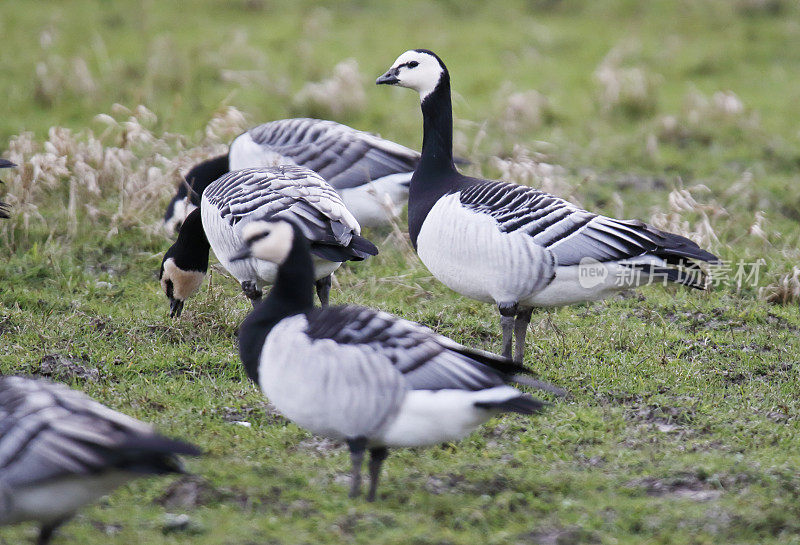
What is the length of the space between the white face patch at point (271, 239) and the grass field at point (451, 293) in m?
1.09

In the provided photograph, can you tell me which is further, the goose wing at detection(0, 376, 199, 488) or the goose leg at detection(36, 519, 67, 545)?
the goose leg at detection(36, 519, 67, 545)

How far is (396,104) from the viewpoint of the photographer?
11828 millimetres

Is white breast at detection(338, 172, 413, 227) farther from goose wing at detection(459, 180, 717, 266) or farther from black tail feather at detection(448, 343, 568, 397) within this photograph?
black tail feather at detection(448, 343, 568, 397)

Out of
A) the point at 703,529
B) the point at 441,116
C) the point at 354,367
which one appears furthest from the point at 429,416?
the point at 441,116

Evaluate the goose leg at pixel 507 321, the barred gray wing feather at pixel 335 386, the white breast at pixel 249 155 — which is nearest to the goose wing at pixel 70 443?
the barred gray wing feather at pixel 335 386

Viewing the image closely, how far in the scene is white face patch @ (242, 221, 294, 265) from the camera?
4770mm

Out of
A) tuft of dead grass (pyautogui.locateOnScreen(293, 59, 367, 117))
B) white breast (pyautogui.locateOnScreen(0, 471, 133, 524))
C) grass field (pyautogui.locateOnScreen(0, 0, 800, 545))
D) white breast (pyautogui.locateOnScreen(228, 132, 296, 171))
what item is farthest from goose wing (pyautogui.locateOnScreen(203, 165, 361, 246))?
tuft of dead grass (pyautogui.locateOnScreen(293, 59, 367, 117))

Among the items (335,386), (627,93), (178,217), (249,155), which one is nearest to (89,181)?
(178,217)

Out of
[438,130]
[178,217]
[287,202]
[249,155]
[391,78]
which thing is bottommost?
[178,217]

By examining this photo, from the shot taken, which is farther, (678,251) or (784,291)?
(784,291)

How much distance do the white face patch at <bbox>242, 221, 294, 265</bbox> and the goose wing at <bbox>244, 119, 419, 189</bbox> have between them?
3.15m

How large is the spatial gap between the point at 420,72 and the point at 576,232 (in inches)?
68.8

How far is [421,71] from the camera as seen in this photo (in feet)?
22.2

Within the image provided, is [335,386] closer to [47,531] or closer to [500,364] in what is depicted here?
[500,364]
